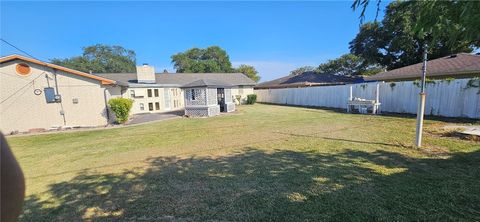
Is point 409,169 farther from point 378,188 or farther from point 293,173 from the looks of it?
point 293,173

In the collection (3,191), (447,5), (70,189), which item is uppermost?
(447,5)

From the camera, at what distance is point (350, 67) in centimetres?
4125

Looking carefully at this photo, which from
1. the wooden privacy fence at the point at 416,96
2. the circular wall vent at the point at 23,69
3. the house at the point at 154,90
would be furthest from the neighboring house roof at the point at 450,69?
the circular wall vent at the point at 23,69

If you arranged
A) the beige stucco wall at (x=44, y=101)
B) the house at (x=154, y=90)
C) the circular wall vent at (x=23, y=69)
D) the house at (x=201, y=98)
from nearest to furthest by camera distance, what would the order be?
the circular wall vent at (x=23, y=69)
the beige stucco wall at (x=44, y=101)
the house at (x=201, y=98)
the house at (x=154, y=90)

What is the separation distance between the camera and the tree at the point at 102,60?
49.1 metres

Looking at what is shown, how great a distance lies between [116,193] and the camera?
380cm

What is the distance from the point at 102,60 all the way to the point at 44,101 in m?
48.9

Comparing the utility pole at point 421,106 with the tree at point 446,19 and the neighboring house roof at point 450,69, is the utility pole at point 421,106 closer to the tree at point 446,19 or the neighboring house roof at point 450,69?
the tree at point 446,19

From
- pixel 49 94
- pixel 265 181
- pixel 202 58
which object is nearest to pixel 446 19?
pixel 265 181

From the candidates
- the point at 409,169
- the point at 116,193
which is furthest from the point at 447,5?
the point at 116,193

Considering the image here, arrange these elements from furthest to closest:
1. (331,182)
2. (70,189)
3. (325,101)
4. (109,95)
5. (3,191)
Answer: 1. (325,101)
2. (109,95)
3. (70,189)
4. (331,182)
5. (3,191)

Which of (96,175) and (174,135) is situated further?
(174,135)

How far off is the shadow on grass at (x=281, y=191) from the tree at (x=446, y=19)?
2150 millimetres

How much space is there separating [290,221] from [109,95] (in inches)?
569
